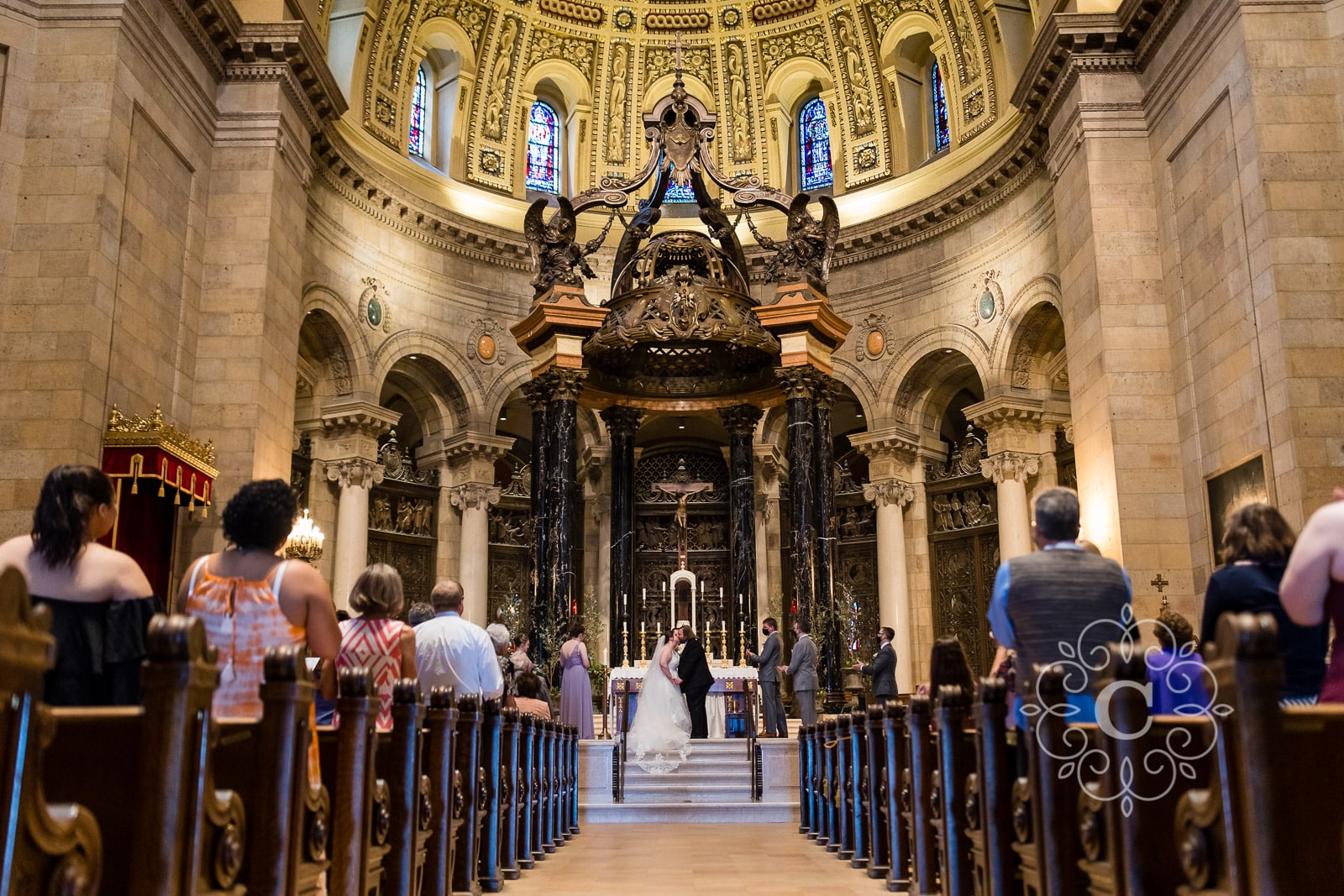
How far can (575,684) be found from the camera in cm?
1355

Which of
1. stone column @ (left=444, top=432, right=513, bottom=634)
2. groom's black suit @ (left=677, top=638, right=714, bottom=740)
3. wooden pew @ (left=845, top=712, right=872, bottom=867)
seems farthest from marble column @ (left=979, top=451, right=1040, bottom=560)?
wooden pew @ (left=845, top=712, right=872, bottom=867)

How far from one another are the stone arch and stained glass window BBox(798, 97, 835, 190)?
790cm

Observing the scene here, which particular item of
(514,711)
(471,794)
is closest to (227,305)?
(514,711)

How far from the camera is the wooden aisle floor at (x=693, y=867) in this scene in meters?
6.29

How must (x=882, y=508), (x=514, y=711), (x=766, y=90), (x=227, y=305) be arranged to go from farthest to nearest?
(x=766, y=90) < (x=882, y=508) < (x=227, y=305) < (x=514, y=711)

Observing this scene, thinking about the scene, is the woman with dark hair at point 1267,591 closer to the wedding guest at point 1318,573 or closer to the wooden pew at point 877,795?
the wedding guest at point 1318,573

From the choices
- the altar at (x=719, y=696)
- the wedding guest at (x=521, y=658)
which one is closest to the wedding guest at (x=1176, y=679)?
the wedding guest at (x=521, y=658)

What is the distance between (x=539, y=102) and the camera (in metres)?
23.8

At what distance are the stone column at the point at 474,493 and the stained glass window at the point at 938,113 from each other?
9.87 meters

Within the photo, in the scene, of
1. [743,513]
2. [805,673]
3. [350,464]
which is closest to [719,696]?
[805,673]

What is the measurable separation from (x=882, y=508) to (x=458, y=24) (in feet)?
39.9

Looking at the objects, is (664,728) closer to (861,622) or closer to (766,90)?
(861,622)

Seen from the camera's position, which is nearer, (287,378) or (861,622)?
(287,378)

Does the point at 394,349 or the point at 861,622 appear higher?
the point at 394,349
